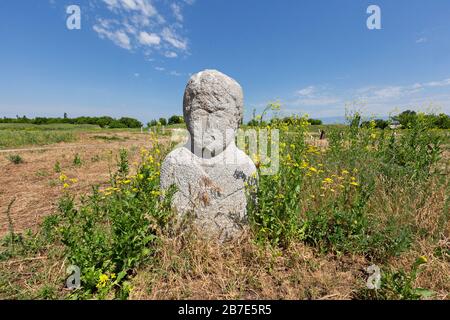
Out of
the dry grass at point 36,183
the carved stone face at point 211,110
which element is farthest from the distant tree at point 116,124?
the carved stone face at point 211,110

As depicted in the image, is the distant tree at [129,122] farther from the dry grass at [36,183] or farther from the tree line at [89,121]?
the dry grass at [36,183]

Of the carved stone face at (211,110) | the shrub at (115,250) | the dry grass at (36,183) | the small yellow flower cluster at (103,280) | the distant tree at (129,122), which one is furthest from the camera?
the distant tree at (129,122)

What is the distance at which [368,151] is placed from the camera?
3.85m

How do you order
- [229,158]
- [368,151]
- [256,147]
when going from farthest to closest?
[368,151] < [256,147] < [229,158]

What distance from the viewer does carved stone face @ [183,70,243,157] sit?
93.9 inches

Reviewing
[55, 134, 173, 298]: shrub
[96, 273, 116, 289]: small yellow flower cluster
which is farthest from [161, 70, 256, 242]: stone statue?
[96, 273, 116, 289]: small yellow flower cluster

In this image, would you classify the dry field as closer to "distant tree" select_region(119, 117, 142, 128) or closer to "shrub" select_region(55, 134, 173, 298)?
"shrub" select_region(55, 134, 173, 298)

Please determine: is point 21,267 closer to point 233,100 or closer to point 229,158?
point 229,158

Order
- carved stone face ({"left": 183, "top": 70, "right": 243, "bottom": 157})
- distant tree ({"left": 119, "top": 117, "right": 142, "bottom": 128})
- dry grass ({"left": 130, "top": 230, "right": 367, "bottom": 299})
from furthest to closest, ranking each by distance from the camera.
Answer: distant tree ({"left": 119, "top": 117, "right": 142, "bottom": 128}), carved stone face ({"left": 183, "top": 70, "right": 243, "bottom": 157}), dry grass ({"left": 130, "top": 230, "right": 367, "bottom": 299})

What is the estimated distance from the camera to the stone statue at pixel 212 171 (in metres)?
2.40

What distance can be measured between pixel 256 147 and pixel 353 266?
71.7 inches

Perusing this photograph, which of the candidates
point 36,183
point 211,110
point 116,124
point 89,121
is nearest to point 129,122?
point 116,124

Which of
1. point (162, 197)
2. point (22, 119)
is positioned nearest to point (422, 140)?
point (162, 197)

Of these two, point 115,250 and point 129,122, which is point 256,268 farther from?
point 129,122
